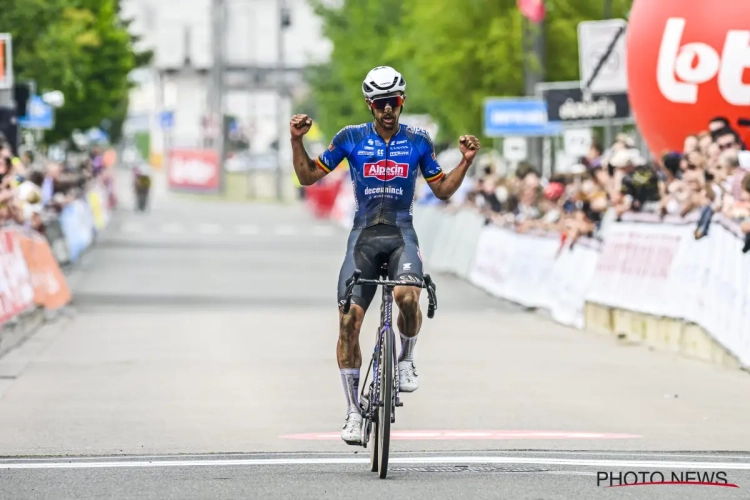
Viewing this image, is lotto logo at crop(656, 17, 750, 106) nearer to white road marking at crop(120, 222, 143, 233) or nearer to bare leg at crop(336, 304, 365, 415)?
bare leg at crop(336, 304, 365, 415)

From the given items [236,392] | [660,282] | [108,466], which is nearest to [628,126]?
[660,282]

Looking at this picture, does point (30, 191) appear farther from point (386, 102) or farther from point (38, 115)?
point (386, 102)

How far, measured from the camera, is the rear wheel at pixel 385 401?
973cm

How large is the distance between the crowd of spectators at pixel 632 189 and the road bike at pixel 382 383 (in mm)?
5939

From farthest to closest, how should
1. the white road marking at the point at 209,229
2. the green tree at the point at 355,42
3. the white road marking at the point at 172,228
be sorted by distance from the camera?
1. the green tree at the point at 355,42
2. the white road marking at the point at 172,228
3. the white road marking at the point at 209,229

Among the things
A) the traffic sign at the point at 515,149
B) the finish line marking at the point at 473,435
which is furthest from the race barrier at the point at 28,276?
the traffic sign at the point at 515,149

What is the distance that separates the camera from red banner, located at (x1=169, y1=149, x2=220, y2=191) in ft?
313

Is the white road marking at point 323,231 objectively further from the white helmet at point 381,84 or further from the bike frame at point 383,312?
the bike frame at point 383,312

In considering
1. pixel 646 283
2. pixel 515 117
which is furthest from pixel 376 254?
pixel 515 117

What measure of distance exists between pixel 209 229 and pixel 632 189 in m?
36.3

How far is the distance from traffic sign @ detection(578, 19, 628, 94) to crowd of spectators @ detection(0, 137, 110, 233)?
765cm

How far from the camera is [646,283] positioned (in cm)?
1923

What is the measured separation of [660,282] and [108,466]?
918cm

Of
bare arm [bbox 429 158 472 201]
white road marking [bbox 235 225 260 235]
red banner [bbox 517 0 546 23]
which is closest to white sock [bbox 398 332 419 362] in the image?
bare arm [bbox 429 158 472 201]
